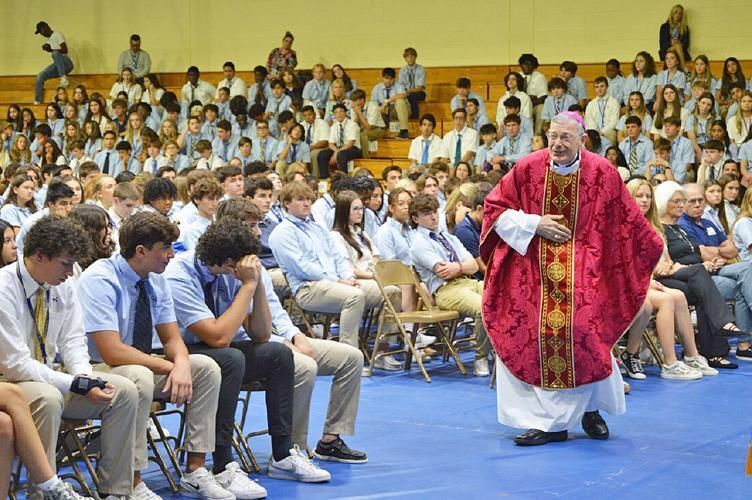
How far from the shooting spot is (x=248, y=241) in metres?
4.77

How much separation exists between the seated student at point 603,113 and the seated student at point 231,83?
587 centimetres

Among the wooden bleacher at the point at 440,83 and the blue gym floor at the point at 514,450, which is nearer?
the blue gym floor at the point at 514,450

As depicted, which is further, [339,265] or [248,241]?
[339,265]

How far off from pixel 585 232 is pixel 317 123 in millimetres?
10513

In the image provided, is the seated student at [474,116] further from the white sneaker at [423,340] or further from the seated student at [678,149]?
the white sneaker at [423,340]

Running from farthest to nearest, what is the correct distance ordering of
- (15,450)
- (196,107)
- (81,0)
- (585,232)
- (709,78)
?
(81,0), (196,107), (709,78), (585,232), (15,450)

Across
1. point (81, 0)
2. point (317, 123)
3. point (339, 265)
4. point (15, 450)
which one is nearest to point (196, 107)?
point (317, 123)

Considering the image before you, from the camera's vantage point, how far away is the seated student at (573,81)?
49.7 feet

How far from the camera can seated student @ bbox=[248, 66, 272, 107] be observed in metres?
17.2

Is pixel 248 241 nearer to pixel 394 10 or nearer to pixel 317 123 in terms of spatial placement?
pixel 317 123

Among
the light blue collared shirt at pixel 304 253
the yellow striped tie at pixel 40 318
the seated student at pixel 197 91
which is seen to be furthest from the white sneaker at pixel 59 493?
the seated student at pixel 197 91

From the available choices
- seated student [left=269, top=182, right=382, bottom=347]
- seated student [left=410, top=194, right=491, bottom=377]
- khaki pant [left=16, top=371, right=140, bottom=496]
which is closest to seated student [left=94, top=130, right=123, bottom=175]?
seated student [left=269, top=182, right=382, bottom=347]

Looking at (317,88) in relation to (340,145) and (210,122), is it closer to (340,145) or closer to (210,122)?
(340,145)

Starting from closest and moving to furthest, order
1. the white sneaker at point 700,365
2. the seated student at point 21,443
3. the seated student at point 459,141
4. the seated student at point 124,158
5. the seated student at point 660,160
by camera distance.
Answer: the seated student at point 21,443, the white sneaker at point 700,365, the seated student at point 660,160, the seated student at point 459,141, the seated student at point 124,158
